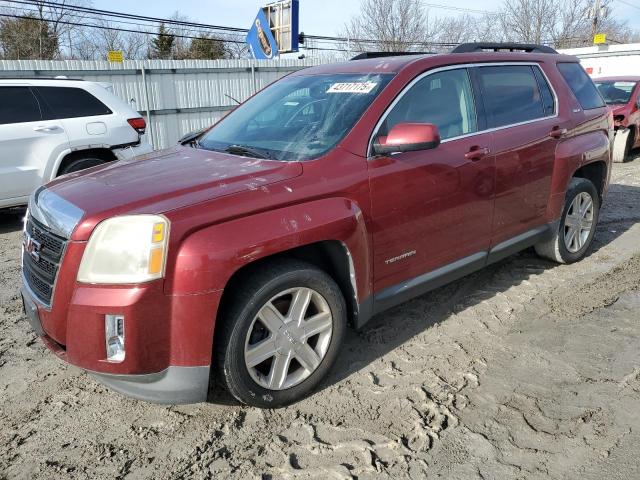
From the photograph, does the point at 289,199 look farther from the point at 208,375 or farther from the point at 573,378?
the point at 573,378

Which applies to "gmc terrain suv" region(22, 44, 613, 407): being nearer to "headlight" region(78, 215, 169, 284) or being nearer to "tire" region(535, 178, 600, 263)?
"headlight" region(78, 215, 169, 284)

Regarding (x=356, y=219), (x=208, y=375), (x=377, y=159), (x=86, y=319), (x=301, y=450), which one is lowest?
(x=301, y=450)

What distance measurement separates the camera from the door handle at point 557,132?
4270 millimetres

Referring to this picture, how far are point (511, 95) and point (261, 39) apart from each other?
1839 cm

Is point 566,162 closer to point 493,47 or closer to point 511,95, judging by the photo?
point 511,95

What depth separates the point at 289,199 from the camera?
8.80 feet

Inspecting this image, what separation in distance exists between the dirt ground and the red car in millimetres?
7922

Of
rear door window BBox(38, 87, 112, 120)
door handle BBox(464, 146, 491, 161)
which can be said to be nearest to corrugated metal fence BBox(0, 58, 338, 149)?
rear door window BBox(38, 87, 112, 120)

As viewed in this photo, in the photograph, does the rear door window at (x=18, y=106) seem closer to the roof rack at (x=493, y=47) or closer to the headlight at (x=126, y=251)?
the headlight at (x=126, y=251)

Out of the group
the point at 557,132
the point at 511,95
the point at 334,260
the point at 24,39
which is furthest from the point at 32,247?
the point at 24,39

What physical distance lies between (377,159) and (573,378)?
168 centimetres

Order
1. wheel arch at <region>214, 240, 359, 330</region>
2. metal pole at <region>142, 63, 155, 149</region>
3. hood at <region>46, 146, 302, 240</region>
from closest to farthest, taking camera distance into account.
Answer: hood at <region>46, 146, 302, 240</region> < wheel arch at <region>214, 240, 359, 330</region> < metal pole at <region>142, 63, 155, 149</region>

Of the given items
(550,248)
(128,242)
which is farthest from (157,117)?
(128,242)

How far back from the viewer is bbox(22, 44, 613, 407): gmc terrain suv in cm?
239
